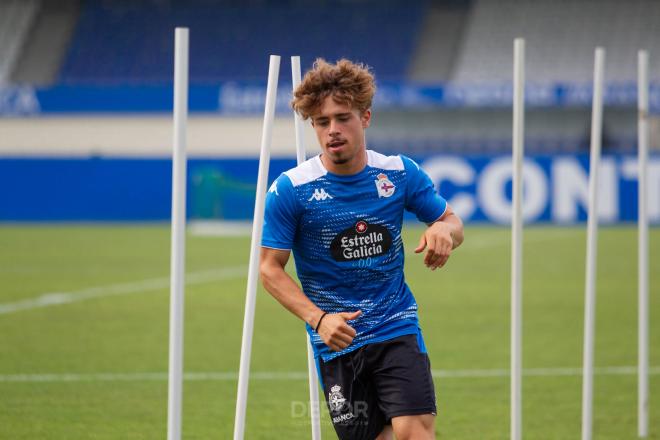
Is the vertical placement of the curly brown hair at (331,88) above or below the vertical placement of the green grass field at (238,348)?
above

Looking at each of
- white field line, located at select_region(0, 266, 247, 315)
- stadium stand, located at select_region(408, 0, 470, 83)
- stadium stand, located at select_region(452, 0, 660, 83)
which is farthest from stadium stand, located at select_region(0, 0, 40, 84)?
white field line, located at select_region(0, 266, 247, 315)

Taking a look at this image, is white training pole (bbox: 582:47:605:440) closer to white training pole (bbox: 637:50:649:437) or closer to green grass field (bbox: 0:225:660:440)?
white training pole (bbox: 637:50:649:437)

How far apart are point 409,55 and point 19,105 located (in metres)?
12.6

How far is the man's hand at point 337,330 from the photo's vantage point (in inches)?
173

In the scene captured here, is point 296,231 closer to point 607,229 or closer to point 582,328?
point 582,328

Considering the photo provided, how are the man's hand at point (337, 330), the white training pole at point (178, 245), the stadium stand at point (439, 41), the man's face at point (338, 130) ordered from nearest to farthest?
the white training pole at point (178, 245), the man's hand at point (337, 330), the man's face at point (338, 130), the stadium stand at point (439, 41)

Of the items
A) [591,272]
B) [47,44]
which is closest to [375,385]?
[591,272]

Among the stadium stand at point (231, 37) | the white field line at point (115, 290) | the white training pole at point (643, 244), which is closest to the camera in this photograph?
the white training pole at point (643, 244)

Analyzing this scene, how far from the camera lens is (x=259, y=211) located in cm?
474

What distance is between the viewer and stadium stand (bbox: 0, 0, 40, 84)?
123 ft

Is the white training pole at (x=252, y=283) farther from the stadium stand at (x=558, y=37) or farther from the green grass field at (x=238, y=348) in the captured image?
the stadium stand at (x=558, y=37)

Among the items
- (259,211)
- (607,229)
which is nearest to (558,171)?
(607,229)

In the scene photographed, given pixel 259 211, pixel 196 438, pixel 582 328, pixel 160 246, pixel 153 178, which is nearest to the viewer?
pixel 259 211

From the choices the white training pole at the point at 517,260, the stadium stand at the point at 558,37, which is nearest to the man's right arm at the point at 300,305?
the white training pole at the point at 517,260
